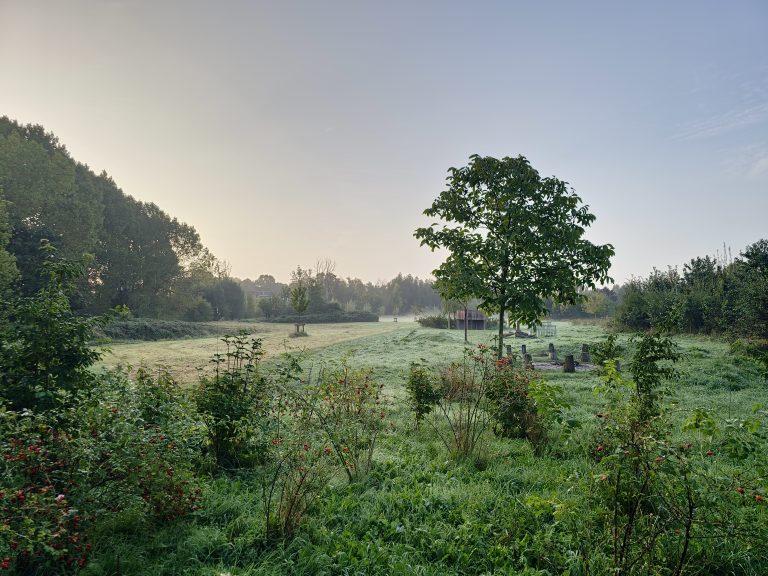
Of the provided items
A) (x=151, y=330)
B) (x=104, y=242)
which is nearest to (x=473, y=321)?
(x=151, y=330)

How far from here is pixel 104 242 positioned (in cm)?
3766

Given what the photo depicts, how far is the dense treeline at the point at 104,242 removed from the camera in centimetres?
2594

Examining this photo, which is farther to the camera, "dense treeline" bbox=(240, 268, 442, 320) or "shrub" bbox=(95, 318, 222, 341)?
"dense treeline" bbox=(240, 268, 442, 320)

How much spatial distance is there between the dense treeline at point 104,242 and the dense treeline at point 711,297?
3003 cm

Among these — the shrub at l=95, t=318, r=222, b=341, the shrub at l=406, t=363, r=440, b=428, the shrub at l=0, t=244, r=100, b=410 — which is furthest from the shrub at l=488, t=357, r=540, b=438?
the shrub at l=95, t=318, r=222, b=341

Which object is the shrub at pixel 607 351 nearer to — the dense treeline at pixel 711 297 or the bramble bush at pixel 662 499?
the bramble bush at pixel 662 499

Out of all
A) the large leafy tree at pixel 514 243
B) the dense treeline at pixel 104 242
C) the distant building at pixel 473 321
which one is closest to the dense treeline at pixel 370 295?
the dense treeline at pixel 104 242

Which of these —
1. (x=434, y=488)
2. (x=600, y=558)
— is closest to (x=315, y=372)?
(x=434, y=488)

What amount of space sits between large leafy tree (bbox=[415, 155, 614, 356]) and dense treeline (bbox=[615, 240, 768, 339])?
21.2 ft

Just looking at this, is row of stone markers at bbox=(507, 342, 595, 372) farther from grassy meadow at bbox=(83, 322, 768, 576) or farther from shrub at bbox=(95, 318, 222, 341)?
shrub at bbox=(95, 318, 222, 341)

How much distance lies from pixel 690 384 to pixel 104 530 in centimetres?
1355

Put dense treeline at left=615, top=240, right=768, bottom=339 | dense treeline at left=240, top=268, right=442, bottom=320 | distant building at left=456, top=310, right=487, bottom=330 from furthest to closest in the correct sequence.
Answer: dense treeline at left=240, top=268, right=442, bottom=320 → distant building at left=456, top=310, right=487, bottom=330 → dense treeline at left=615, top=240, right=768, bottom=339

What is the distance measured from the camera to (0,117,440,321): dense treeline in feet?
85.1

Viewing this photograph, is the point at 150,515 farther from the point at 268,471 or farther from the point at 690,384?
the point at 690,384
